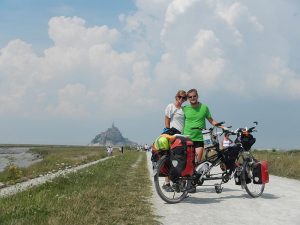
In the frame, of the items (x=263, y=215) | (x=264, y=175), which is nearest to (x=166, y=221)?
(x=263, y=215)

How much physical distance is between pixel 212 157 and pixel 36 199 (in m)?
3.55

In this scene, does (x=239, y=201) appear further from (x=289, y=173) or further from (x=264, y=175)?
(x=289, y=173)

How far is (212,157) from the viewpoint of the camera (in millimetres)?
9680

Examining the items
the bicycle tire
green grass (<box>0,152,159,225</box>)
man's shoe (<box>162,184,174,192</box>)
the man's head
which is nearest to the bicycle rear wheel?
man's shoe (<box>162,184,174,192</box>)

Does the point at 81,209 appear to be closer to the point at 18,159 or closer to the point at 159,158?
the point at 159,158

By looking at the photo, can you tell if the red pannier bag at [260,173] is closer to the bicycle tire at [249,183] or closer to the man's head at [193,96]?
the bicycle tire at [249,183]

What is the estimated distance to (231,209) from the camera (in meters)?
8.30

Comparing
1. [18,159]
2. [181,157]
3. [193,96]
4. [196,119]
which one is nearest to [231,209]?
[181,157]

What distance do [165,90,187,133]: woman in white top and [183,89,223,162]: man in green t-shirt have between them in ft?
0.41

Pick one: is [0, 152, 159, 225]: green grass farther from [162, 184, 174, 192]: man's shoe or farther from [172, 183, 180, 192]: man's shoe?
[172, 183, 180, 192]: man's shoe

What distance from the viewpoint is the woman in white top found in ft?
33.9

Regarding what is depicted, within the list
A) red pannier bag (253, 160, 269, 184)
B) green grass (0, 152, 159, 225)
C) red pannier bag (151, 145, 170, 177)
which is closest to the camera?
green grass (0, 152, 159, 225)

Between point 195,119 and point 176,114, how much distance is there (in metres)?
0.43

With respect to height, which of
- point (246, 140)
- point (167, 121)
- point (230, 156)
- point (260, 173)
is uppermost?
point (167, 121)
